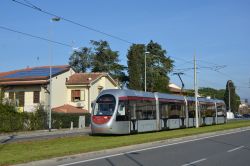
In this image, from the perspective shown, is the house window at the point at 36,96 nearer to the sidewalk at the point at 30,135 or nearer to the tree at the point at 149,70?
the sidewalk at the point at 30,135

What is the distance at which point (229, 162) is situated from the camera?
1548 centimetres

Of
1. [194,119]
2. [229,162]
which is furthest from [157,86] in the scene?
[229,162]

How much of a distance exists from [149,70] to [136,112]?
55040 millimetres

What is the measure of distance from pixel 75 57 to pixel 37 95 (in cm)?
3743

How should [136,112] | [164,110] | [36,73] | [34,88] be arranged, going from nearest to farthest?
[136,112] < [164,110] < [34,88] < [36,73]

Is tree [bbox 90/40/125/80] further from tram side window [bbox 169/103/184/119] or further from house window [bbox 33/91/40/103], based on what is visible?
tram side window [bbox 169/103/184/119]

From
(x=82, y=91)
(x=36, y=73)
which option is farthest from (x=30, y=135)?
(x=82, y=91)

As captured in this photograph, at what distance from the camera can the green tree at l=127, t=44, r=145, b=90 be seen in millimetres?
82625

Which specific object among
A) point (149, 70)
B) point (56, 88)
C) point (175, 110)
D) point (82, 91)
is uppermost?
point (149, 70)

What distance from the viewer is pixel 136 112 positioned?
32281 mm

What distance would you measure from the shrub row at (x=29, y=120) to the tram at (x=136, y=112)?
Result: 16.5 meters

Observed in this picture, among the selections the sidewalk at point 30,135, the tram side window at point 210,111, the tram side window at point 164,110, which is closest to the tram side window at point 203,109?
the tram side window at point 210,111

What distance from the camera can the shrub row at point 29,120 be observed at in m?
45.1

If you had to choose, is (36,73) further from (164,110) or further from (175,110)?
(164,110)
